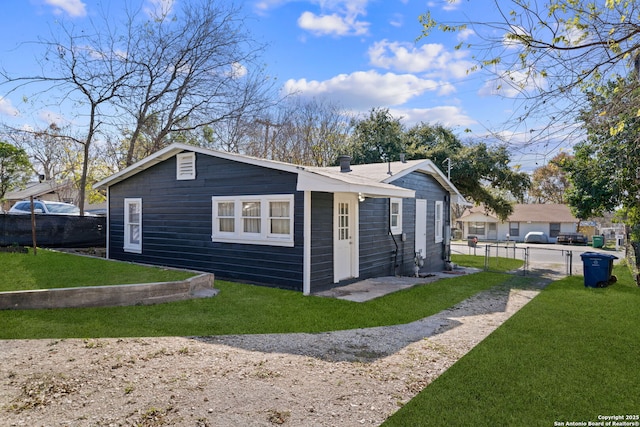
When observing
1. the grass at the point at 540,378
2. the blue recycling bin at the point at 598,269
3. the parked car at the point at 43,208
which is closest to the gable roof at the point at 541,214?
the blue recycling bin at the point at 598,269

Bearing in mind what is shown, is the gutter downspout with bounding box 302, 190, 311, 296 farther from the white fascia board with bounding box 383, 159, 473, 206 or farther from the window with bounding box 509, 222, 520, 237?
the window with bounding box 509, 222, 520, 237

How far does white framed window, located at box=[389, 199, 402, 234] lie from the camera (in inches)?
446

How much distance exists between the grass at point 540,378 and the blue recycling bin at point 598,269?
4135 millimetres

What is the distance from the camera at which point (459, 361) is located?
4.62m

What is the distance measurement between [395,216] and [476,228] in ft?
110

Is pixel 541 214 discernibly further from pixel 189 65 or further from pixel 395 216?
pixel 189 65

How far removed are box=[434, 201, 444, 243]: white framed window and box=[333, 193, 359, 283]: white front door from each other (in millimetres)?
5570

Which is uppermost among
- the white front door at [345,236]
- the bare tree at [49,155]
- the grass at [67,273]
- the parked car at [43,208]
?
the bare tree at [49,155]

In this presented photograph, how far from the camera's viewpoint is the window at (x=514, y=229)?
39688 mm

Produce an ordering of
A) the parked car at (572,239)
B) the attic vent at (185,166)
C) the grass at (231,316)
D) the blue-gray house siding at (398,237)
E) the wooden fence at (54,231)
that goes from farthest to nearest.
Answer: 1. the parked car at (572,239)
2. the wooden fence at (54,231)
3. the blue-gray house siding at (398,237)
4. the attic vent at (185,166)
5. the grass at (231,316)

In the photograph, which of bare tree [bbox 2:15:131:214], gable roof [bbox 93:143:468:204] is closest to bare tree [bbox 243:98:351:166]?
bare tree [bbox 2:15:131:214]

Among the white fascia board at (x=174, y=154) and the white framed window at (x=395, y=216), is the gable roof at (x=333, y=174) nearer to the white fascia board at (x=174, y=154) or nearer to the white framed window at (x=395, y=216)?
the white fascia board at (x=174, y=154)

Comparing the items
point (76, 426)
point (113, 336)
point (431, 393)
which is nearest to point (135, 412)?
point (76, 426)

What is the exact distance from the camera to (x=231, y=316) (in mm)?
6355
